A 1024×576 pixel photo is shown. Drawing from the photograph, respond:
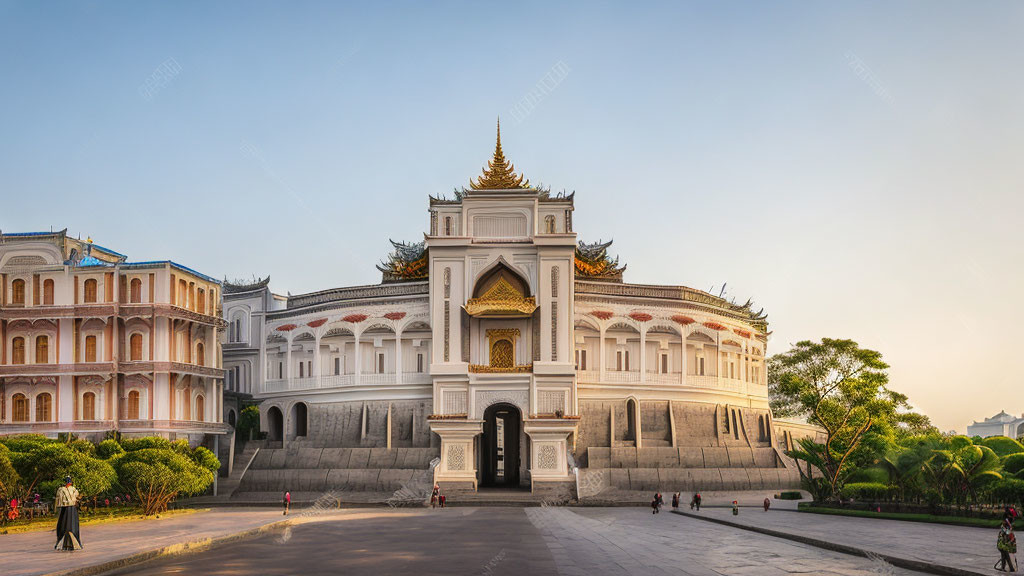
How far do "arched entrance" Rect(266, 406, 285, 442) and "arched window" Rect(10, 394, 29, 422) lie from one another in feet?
45.9

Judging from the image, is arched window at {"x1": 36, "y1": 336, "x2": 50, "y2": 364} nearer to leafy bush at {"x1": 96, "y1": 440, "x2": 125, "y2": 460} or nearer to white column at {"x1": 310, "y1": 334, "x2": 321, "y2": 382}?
leafy bush at {"x1": 96, "y1": 440, "x2": 125, "y2": 460}

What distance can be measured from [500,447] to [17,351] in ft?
→ 89.3

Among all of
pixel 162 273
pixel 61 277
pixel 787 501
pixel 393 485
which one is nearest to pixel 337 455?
pixel 393 485

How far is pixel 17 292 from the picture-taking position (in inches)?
1828

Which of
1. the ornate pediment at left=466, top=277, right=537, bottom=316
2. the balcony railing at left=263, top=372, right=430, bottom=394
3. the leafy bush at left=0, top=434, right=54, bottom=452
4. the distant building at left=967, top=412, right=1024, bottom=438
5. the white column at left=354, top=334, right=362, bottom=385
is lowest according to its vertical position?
the distant building at left=967, top=412, right=1024, bottom=438

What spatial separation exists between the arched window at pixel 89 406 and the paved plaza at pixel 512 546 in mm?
13202

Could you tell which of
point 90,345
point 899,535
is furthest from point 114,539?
point 90,345

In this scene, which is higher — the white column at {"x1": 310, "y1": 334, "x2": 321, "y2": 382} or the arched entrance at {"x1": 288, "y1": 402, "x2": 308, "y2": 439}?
the white column at {"x1": 310, "y1": 334, "x2": 321, "y2": 382}

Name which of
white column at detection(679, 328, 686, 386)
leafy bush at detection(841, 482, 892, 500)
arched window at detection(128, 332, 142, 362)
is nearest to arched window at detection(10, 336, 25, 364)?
arched window at detection(128, 332, 142, 362)

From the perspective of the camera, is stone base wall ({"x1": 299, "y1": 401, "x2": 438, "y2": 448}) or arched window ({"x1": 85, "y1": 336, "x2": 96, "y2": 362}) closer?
arched window ({"x1": 85, "y1": 336, "x2": 96, "y2": 362})

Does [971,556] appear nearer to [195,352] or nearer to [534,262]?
[534,262]

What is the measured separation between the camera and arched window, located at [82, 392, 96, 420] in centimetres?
4500

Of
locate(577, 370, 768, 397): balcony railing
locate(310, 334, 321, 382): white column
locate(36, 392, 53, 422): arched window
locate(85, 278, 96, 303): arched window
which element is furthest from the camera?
locate(310, 334, 321, 382): white column

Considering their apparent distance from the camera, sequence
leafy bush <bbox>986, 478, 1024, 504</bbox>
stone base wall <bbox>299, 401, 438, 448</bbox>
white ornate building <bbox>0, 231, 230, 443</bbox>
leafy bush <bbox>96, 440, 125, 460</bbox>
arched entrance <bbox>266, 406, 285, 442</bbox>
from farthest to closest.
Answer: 1. arched entrance <bbox>266, 406, 285, 442</bbox>
2. stone base wall <bbox>299, 401, 438, 448</bbox>
3. white ornate building <bbox>0, 231, 230, 443</bbox>
4. leafy bush <bbox>96, 440, 125, 460</bbox>
5. leafy bush <bbox>986, 478, 1024, 504</bbox>
